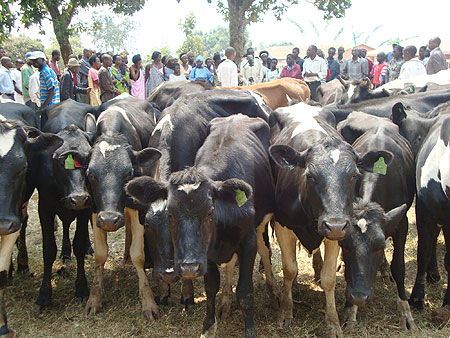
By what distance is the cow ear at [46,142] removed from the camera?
5.11 m

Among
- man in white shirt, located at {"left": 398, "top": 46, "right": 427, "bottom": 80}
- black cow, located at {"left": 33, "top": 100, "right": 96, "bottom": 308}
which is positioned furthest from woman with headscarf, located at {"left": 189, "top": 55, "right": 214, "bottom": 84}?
black cow, located at {"left": 33, "top": 100, "right": 96, "bottom": 308}

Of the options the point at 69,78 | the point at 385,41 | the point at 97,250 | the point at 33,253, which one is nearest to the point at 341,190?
the point at 97,250

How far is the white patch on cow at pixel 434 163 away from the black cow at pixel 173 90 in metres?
4.22

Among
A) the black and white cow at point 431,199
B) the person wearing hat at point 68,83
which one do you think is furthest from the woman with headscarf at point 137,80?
the black and white cow at point 431,199

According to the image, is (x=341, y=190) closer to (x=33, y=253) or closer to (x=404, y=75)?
(x=33, y=253)

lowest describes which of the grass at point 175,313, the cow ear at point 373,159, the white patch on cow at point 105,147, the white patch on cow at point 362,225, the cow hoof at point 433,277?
the cow hoof at point 433,277

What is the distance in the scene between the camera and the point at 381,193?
502cm

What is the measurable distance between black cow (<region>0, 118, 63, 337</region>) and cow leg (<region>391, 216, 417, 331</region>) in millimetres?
3735

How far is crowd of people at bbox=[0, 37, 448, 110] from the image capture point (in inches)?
365

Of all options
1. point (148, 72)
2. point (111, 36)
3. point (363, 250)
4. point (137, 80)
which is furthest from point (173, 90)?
point (111, 36)

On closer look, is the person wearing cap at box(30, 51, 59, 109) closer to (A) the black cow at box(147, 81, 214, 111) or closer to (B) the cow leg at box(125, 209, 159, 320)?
(A) the black cow at box(147, 81, 214, 111)

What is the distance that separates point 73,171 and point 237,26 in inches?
658

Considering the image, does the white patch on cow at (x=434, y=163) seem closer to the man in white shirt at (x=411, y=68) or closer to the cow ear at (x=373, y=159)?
the cow ear at (x=373, y=159)

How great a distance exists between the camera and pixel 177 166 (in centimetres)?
529
